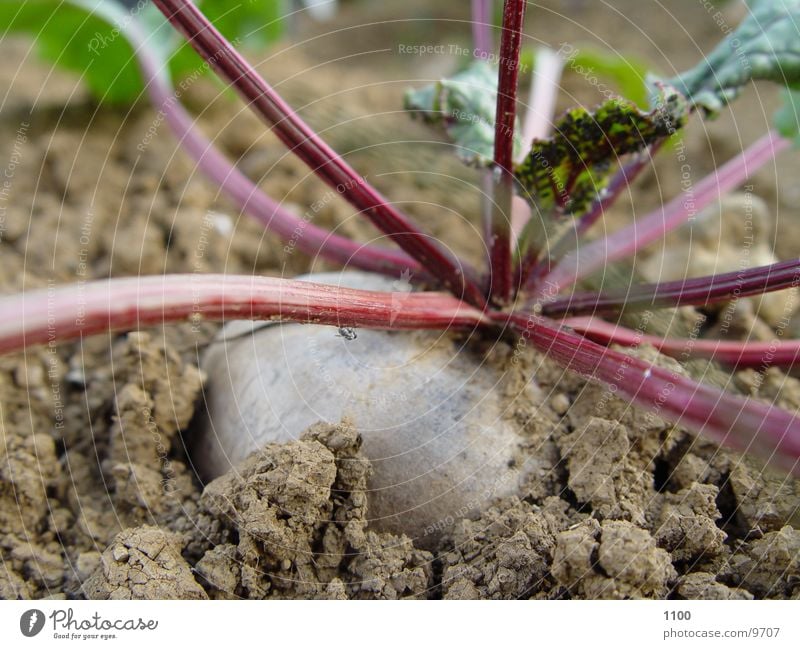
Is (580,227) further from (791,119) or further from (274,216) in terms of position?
(274,216)

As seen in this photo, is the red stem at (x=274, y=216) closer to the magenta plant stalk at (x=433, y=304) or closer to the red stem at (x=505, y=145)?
the magenta plant stalk at (x=433, y=304)

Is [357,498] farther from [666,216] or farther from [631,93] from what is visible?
[631,93]

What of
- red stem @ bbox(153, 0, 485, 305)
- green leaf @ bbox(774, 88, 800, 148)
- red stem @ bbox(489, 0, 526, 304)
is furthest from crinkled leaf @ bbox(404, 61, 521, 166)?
green leaf @ bbox(774, 88, 800, 148)

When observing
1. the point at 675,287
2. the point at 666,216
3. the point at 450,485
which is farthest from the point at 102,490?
the point at 666,216

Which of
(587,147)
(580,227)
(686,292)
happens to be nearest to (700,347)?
(686,292)

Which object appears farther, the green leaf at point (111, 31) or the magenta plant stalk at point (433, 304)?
the green leaf at point (111, 31)

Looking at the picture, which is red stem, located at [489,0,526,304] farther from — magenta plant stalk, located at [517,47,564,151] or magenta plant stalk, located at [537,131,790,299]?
magenta plant stalk, located at [517,47,564,151]
